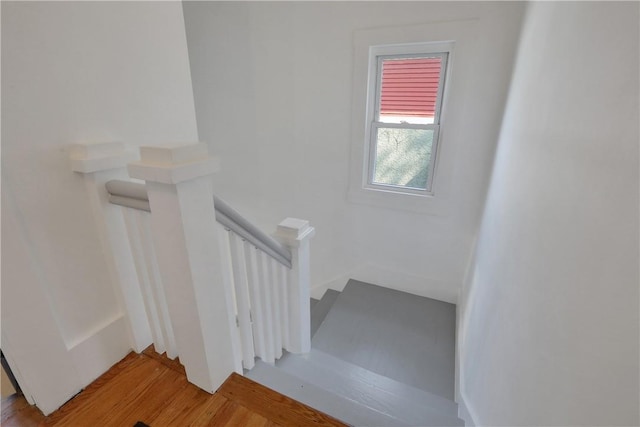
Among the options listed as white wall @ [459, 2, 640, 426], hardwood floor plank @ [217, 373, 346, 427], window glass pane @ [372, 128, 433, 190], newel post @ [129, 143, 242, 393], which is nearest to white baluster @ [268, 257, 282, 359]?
newel post @ [129, 143, 242, 393]

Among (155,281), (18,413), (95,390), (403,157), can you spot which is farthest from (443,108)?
(18,413)

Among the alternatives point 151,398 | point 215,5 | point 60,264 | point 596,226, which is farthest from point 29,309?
point 215,5

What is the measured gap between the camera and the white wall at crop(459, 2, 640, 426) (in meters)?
0.52

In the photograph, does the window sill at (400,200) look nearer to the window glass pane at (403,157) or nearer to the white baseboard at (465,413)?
the window glass pane at (403,157)

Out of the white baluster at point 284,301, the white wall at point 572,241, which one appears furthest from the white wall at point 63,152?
the white wall at point 572,241

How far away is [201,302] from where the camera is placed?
33.6 inches

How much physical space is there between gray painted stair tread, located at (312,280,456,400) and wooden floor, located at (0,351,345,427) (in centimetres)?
128

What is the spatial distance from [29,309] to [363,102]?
236cm

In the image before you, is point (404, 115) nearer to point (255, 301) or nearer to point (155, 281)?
point (255, 301)

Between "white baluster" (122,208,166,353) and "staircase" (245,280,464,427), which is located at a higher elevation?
"white baluster" (122,208,166,353)

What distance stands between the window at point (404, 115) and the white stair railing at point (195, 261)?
150 centimetres

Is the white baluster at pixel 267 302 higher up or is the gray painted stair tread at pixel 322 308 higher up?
the white baluster at pixel 267 302

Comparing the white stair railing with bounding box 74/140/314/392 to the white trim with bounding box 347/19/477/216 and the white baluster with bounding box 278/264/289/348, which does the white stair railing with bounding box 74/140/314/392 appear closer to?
the white baluster with bounding box 278/264/289/348

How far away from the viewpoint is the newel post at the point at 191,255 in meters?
0.71
